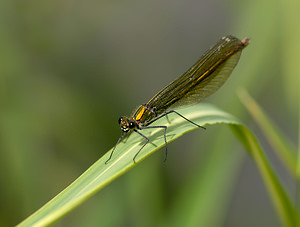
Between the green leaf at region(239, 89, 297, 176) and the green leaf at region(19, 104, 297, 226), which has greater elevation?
the green leaf at region(19, 104, 297, 226)

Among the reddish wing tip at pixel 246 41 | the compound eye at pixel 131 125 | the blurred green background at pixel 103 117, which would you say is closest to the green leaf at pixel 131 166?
the compound eye at pixel 131 125

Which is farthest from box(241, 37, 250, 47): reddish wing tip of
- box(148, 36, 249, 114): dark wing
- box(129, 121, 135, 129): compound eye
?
box(129, 121, 135, 129): compound eye

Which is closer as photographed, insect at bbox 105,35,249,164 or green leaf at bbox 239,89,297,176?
green leaf at bbox 239,89,297,176

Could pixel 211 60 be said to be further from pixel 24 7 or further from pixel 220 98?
pixel 24 7

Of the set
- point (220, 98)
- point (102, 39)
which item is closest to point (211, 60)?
point (220, 98)

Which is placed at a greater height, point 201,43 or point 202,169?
point 201,43

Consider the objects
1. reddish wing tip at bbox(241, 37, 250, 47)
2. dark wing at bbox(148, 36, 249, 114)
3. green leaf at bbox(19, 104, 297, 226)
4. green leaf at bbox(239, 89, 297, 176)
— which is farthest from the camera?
dark wing at bbox(148, 36, 249, 114)

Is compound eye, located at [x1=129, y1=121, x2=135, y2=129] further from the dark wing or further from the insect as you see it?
the dark wing

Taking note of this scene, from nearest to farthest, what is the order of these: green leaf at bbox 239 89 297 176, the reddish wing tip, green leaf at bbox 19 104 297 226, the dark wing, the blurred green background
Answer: green leaf at bbox 19 104 297 226 < green leaf at bbox 239 89 297 176 < the reddish wing tip < the dark wing < the blurred green background
